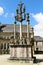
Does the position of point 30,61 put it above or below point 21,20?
below

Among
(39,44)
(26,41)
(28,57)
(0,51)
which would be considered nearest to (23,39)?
(26,41)

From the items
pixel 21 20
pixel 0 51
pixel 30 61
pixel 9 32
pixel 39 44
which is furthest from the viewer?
pixel 39 44

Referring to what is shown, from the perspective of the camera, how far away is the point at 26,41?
25.4 meters

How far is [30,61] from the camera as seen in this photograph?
78.5 ft

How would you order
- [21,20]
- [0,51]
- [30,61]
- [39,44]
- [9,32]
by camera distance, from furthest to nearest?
[39,44], [9,32], [0,51], [21,20], [30,61]

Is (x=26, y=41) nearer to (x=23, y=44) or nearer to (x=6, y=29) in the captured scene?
(x=23, y=44)

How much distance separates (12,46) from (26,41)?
186cm

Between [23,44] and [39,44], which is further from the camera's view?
[39,44]

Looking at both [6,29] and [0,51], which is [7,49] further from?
[6,29]

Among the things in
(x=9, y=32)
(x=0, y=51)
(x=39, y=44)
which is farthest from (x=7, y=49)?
(x=39, y=44)

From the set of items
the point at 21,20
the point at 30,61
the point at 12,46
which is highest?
the point at 21,20

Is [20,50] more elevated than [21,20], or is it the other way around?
[21,20]

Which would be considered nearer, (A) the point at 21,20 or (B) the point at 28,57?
(B) the point at 28,57

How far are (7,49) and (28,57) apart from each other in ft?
125
